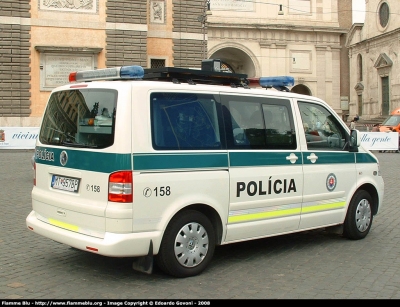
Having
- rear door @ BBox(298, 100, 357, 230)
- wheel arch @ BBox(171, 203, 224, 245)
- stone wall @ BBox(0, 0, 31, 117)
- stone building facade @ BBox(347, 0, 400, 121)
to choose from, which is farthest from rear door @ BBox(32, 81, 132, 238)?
stone building facade @ BBox(347, 0, 400, 121)

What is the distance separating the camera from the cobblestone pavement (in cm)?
529

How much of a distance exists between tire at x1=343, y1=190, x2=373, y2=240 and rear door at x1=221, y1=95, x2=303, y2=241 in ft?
3.68

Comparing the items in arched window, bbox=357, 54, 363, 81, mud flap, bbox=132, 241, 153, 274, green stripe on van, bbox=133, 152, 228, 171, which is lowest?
mud flap, bbox=132, 241, 153, 274

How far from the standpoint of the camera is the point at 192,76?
20.5 ft

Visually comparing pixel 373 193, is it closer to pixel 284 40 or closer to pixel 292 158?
pixel 292 158

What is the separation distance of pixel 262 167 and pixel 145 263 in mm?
1746

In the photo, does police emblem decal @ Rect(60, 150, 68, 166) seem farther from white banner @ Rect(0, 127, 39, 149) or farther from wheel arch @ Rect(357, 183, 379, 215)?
white banner @ Rect(0, 127, 39, 149)

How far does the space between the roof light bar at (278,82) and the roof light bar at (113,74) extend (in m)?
1.95

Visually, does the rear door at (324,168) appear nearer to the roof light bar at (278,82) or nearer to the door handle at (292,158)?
the door handle at (292,158)

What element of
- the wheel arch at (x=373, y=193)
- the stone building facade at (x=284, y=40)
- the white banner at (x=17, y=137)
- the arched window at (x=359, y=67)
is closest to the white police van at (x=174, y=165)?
the wheel arch at (x=373, y=193)

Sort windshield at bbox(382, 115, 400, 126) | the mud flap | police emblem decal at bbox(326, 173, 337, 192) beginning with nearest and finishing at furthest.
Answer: the mud flap < police emblem decal at bbox(326, 173, 337, 192) < windshield at bbox(382, 115, 400, 126)

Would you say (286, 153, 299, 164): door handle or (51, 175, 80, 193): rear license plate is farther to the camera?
(286, 153, 299, 164): door handle

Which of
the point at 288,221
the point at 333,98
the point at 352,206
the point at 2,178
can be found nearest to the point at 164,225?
the point at 288,221

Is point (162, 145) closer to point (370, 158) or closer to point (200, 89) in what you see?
point (200, 89)
